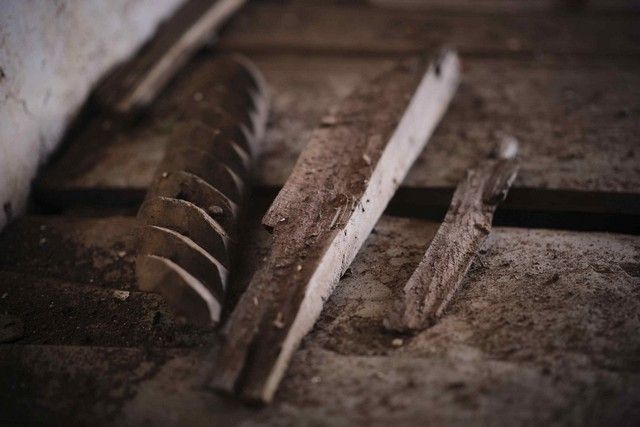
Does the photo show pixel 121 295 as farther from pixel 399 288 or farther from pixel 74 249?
pixel 399 288

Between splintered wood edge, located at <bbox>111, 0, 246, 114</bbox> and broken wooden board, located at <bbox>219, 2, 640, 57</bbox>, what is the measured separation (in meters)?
0.13

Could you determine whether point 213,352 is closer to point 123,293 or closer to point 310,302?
point 310,302

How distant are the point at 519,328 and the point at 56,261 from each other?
1.63 m

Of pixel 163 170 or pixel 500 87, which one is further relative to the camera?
pixel 500 87

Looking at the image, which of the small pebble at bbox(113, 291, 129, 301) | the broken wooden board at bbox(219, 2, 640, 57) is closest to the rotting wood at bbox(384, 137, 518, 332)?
the small pebble at bbox(113, 291, 129, 301)

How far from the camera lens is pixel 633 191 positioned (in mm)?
1955

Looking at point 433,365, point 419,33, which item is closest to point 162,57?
point 419,33

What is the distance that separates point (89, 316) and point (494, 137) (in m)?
1.79

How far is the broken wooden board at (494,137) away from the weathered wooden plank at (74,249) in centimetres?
19

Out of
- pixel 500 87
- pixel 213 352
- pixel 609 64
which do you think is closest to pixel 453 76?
pixel 500 87

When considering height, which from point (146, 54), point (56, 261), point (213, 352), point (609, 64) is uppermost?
point (609, 64)

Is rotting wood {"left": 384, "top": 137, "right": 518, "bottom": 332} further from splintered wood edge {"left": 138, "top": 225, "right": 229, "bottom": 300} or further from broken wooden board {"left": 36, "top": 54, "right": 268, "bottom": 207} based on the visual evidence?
broken wooden board {"left": 36, "top": 54, "right": 268, "bottom": 207}

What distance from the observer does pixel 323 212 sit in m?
1.74

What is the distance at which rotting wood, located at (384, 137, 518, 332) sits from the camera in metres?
1.57
